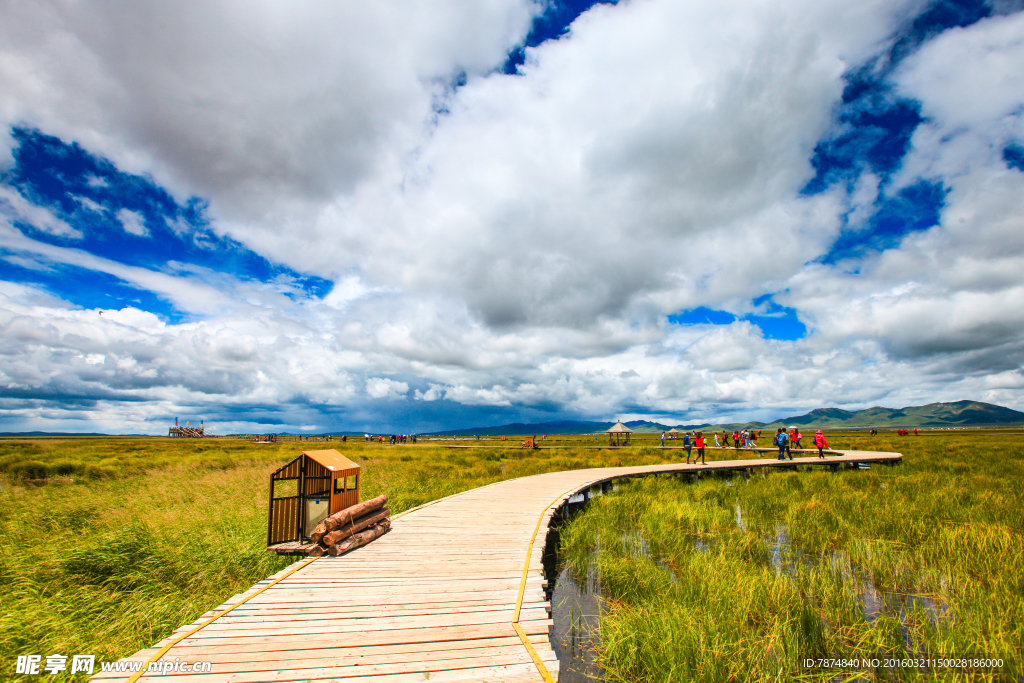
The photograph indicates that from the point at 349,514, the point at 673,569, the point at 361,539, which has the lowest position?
the point at 673,569

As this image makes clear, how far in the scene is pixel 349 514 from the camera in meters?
8.60

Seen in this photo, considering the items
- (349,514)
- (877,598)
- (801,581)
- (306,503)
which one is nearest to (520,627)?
(349,514)

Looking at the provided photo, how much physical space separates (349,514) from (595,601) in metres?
5.05

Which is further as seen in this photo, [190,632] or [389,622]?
[389,622]

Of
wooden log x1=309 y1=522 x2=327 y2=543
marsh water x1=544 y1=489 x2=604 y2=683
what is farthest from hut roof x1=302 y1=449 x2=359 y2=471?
marsh water x1=544 y1=489 x2=604 y2=683

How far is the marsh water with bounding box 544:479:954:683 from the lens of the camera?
6.29 meters

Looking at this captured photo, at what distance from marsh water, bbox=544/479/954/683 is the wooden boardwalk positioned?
1047 mm

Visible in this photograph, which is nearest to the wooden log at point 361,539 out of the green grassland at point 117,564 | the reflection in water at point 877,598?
the green grassland at point 117,564

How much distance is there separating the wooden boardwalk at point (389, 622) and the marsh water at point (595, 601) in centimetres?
105

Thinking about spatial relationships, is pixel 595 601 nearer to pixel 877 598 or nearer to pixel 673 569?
pixel 673 569

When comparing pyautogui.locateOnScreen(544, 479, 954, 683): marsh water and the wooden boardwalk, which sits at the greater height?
the wooden boardwalk

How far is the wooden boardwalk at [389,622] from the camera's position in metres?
4.25

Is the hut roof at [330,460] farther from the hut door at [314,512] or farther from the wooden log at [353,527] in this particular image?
the wooden log at [353,527]

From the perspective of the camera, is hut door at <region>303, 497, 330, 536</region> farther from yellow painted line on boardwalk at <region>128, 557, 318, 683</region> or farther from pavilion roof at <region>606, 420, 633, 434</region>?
pavilion roof at <region>606, 420, 633, 434</region>
